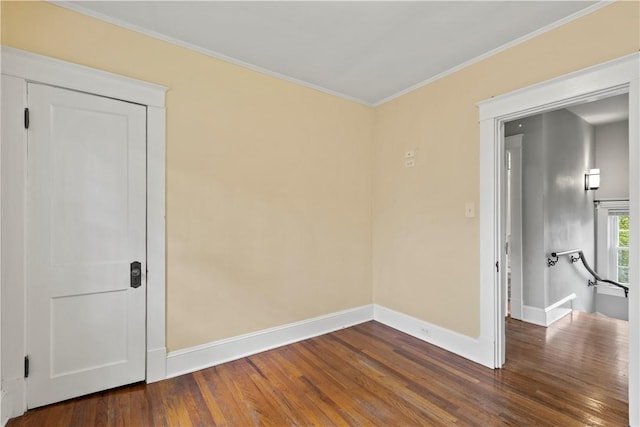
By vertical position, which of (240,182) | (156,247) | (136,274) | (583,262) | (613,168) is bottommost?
(583,262)

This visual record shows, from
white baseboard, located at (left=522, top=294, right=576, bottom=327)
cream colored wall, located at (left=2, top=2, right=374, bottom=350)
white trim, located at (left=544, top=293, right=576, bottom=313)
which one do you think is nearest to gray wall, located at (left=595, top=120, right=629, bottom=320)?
white trim, located at (left=544, top=293, right=576, bottom=313)

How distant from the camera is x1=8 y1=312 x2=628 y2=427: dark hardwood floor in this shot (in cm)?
192

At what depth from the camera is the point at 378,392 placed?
7.25 ft

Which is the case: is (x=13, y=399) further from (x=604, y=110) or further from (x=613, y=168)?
(x=613, y=168)

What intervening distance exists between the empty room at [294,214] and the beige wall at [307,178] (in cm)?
2

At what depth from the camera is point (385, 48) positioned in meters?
2.54

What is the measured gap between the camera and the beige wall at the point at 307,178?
7.20 ft

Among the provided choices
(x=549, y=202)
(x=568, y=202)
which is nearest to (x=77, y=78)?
(x=549, y=202)

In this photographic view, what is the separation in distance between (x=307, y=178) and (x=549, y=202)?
10.2ft

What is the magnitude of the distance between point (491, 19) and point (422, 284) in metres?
2.43

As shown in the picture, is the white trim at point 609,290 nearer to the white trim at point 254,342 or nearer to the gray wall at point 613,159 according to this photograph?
the gray wall at point 613,159

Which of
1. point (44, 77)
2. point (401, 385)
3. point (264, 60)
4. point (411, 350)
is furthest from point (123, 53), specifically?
point (411, 350)

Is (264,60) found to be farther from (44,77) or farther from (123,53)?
(44,77)

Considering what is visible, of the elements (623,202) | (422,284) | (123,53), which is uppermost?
(123,53)
